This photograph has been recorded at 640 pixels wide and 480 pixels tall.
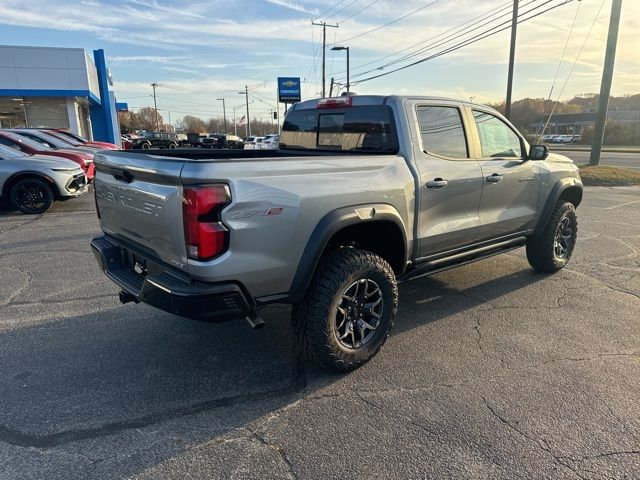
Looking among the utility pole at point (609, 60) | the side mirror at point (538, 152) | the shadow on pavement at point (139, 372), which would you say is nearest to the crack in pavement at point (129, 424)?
the shadow on pavement at point (139, 372)

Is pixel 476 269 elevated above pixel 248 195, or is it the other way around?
pixel 248 195

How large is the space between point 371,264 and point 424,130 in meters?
1.33

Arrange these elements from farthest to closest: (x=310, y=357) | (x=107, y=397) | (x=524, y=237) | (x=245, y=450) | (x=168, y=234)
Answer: (x=524, y=237) → (x=310, y=357) → (x=107, y=397) → (x=168, y=234) → (x=245, y=450)

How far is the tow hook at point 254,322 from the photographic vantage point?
9.26 feet

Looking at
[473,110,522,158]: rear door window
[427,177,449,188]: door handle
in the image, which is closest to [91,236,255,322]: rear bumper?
[427,177,449,188]: door handle

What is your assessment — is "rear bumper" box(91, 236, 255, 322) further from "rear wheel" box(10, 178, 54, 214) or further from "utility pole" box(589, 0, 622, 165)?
"utility pole" box(589, 0, 622, 165)

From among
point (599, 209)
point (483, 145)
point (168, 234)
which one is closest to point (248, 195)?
point (168, 234)

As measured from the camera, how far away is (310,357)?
3.24 metres

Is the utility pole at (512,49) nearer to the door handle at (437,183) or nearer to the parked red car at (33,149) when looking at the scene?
the parked red car at (33,149)

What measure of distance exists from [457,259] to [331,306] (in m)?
1.62

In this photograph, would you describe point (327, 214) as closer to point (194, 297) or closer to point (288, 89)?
point (194, 297)

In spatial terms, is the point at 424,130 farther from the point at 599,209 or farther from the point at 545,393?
the point at 599,209

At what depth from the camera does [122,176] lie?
127 inches

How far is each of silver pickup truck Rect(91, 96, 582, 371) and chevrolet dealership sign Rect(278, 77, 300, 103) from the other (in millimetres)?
35843
